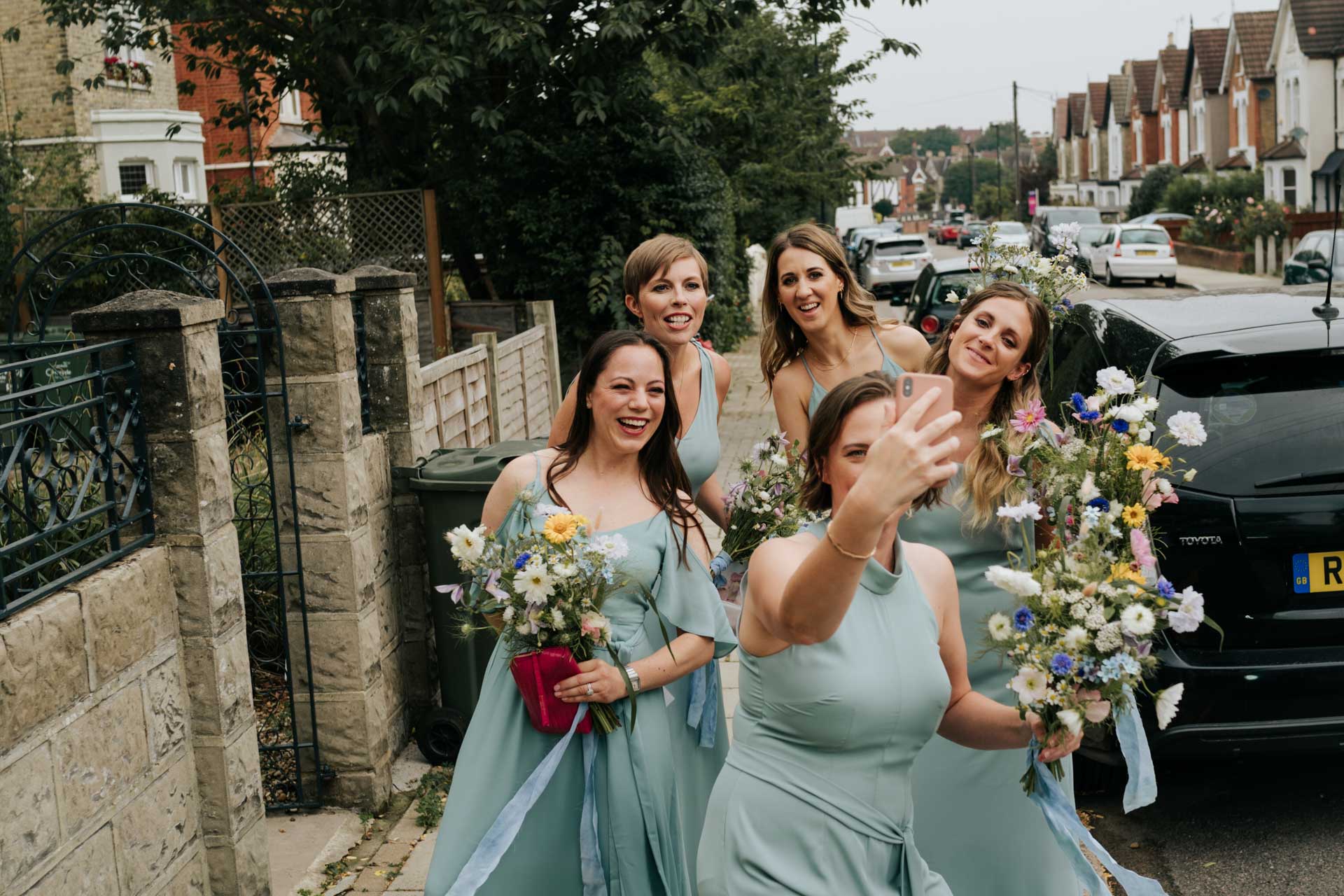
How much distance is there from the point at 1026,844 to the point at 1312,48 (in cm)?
5406

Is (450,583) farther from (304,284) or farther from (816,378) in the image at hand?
(816,378)

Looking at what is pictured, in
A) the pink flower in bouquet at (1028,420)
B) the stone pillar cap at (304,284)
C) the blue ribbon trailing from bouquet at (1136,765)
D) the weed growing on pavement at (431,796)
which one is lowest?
the weed growing on pavement at (431,796)

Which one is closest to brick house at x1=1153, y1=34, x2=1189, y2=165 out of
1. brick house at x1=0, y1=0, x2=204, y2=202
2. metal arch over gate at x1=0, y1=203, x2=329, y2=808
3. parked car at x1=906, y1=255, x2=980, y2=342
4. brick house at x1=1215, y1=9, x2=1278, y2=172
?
brick house at x1=1215, y1=9, x2=1278, y2=172

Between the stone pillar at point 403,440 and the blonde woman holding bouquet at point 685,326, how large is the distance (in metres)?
1.67

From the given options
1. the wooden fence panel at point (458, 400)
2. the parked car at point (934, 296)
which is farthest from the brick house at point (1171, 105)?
the wooden fence panel at point (458, 400)

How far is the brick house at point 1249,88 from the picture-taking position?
58438mm

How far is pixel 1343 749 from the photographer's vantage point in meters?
4.94

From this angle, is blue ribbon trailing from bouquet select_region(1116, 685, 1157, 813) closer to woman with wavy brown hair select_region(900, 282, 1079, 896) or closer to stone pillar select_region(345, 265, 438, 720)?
woman with wavy brown hair select_region(900, 282, 1079, 896)

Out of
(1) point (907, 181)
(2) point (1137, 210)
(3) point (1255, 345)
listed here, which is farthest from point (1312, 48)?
(1) point (907, 181)

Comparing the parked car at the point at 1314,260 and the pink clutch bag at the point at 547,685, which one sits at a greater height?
the parked car at the point at 1314,260

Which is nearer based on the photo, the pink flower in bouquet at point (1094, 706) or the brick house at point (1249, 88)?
the pink flower in bouquet at point (1094, 706)

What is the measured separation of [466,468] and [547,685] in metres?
2.65

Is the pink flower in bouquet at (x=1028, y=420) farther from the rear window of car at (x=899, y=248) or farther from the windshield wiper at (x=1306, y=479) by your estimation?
the rear window of car at (x=899, y=248)

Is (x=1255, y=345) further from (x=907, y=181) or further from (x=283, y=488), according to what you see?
(x=907, y=181)
